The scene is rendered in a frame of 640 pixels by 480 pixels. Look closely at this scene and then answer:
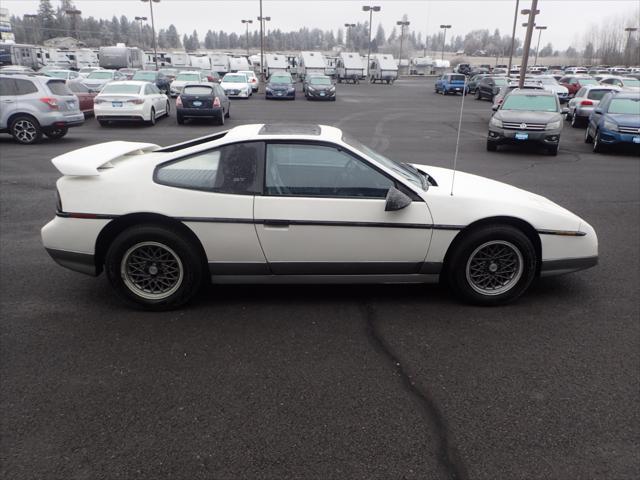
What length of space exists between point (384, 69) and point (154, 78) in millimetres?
29178

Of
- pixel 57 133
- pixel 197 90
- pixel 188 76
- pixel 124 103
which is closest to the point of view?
pixel 57 133

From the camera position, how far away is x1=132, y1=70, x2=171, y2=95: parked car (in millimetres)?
29047

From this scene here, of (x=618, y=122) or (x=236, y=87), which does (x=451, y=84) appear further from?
(x=618, y=122)

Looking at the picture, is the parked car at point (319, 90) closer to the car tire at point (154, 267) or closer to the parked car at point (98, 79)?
the parked car at point (98, 79)

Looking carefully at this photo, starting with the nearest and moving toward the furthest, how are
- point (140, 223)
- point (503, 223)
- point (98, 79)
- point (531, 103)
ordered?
point (140, 223) → point (503, 223) → point (531, 103) → point (98, 79)

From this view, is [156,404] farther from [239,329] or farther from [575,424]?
[575,424]

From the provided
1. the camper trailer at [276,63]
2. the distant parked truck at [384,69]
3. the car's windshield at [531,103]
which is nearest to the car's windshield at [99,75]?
the camper trailer at [276,63]

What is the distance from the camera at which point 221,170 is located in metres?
4.40

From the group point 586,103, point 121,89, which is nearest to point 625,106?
point 586,103

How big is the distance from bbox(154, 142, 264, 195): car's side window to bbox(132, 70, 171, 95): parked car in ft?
84.4

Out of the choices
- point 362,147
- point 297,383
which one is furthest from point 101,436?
point 362,147

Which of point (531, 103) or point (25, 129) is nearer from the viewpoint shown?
point (25, 129)

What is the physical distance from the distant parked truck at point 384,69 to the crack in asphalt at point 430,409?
53227 millimetres

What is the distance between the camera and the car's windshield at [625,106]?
14.3 metres
